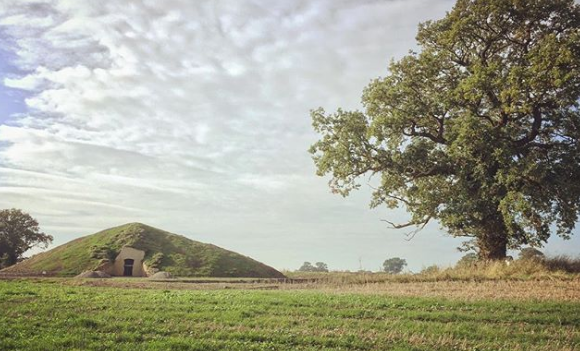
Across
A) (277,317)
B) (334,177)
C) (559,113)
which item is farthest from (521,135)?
(277,317)

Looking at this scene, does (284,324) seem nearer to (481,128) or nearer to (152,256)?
(481,128)

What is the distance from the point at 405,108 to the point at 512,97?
7511 mm

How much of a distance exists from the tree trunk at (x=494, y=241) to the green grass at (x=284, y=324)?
16182mm

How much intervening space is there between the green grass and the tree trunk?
1618cm

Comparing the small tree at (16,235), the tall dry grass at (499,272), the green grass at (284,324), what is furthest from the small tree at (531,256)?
the small tree at (16,235)

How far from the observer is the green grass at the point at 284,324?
1221 cm

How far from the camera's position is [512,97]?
31.9 metres

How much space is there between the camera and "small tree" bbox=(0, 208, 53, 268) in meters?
76.4

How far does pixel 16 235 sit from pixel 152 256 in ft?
120

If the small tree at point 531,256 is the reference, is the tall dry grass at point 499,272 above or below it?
below

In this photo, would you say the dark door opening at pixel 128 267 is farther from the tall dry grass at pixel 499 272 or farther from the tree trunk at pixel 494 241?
the tree trunk at pixel 494 241

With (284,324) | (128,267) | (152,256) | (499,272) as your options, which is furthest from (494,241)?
(128,267)

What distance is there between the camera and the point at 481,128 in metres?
31.7

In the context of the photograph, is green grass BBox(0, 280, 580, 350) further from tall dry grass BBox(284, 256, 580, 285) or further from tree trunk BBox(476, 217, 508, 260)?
tree trunk BBox(476, 217, 508, 260)
